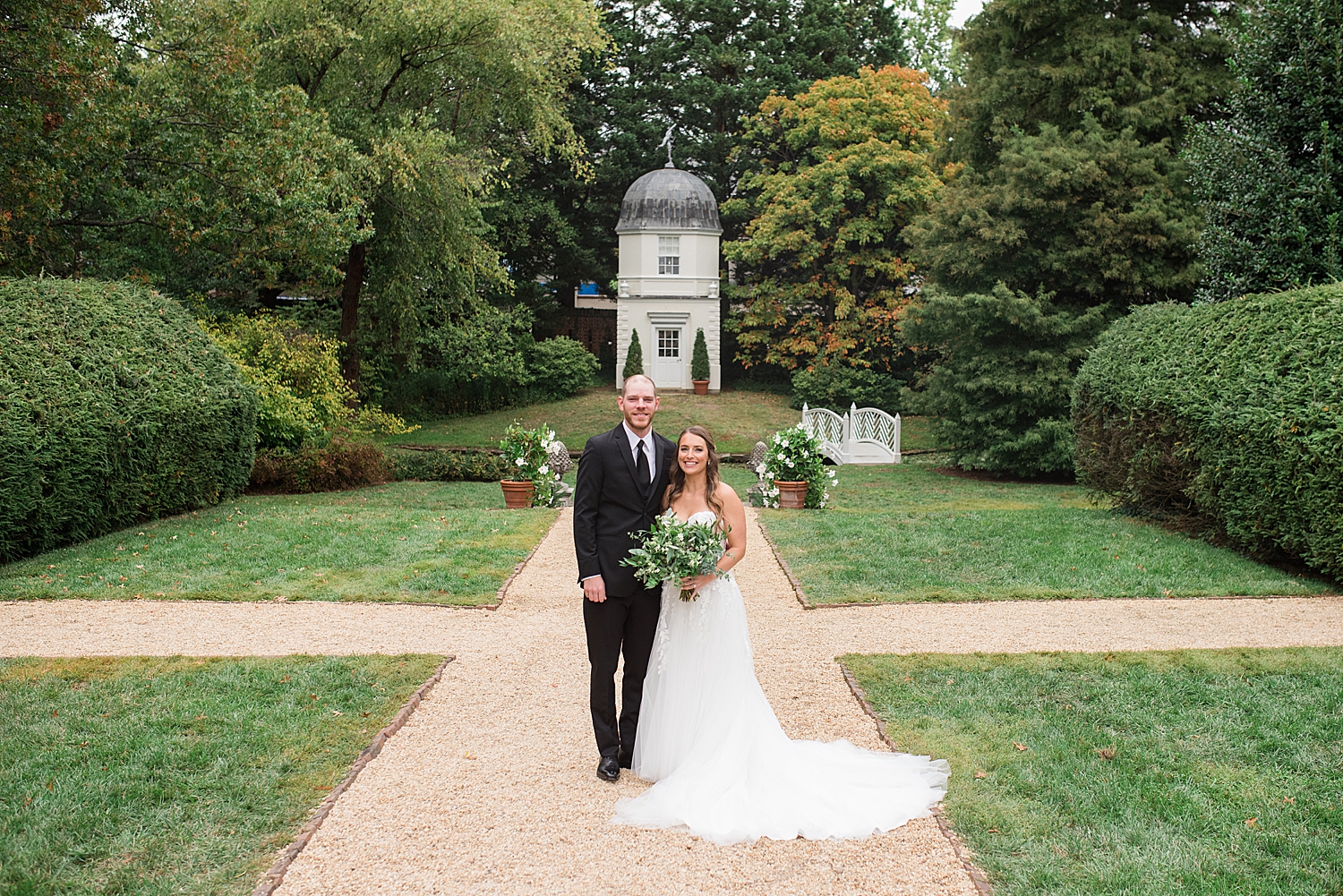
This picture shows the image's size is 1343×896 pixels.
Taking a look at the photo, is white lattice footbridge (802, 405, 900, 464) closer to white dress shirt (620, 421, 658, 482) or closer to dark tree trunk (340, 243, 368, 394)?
dark tree trunk (340, 243, 368, 394)

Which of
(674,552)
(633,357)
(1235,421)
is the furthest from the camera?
(633,357)

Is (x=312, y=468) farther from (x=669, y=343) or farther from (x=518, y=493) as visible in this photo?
(x=669, y=343)

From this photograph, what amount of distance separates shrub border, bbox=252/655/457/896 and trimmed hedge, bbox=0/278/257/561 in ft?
19.6

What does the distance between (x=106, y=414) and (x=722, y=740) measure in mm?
9227

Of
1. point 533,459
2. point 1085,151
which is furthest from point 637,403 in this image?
point 1085,151

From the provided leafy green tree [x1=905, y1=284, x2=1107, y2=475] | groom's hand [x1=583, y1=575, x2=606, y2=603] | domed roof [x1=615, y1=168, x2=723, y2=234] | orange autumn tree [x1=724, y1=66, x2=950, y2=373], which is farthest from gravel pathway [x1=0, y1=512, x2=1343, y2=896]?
domed roof [x1=615, y1=168, x2=723, y2=234]

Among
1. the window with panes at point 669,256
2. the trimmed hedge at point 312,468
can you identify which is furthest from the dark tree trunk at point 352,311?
the window with panes at point 669,256

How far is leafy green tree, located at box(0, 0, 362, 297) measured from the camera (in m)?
13.8

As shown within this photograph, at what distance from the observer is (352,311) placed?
83.5 feet

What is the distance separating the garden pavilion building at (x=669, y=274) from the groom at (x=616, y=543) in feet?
101

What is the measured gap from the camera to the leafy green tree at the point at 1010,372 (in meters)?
20.7

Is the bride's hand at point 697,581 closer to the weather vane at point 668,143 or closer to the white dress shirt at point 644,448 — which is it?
the white dress shirt at point 644,448

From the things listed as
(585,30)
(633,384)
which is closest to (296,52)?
(585,30)

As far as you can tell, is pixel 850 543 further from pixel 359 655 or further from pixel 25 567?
pixel 25 567
